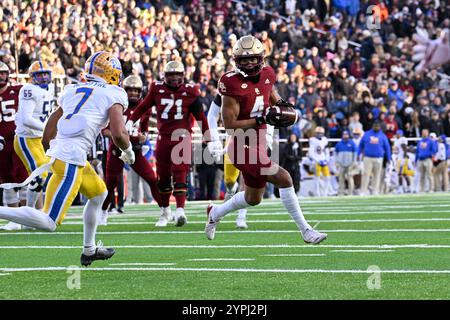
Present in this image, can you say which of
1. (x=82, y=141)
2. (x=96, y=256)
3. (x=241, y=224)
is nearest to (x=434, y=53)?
(x=82, y=141)

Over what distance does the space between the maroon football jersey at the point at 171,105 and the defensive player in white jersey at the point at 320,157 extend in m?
9.68

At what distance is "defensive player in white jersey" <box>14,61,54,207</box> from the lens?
11859mm

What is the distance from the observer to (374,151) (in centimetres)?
2188

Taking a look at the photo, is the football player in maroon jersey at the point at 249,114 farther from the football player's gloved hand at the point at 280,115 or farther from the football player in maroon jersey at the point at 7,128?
the football player in maroon jersey at the point at 7,128

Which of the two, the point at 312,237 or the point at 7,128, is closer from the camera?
the point at 312,237

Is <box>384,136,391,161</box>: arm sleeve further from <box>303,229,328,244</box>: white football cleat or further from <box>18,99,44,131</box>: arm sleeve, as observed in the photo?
<box>303,229,328,244</box>: white football cleat

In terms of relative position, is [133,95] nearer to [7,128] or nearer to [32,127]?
[7,128]

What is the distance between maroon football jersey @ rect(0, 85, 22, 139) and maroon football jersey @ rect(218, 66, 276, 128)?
3708 mm

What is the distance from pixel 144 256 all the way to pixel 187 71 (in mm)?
13230

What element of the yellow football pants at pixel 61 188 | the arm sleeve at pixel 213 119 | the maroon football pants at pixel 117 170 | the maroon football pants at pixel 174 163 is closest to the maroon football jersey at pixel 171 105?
the maroon football pants at pixel 174 163

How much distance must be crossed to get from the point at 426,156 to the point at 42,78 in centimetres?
1240

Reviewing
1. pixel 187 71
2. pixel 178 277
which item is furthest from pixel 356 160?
pixel 178 277
